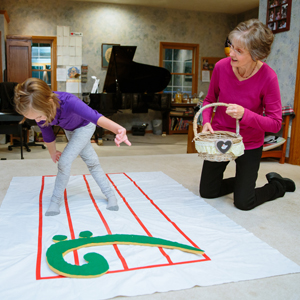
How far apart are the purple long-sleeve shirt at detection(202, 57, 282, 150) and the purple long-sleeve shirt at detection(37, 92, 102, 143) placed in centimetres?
86

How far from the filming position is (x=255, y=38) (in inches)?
74.8

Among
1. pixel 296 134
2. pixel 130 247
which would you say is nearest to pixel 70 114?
pixel 130 247

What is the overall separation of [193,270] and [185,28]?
745 cm

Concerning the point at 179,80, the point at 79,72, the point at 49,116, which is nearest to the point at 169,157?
the point at 49,116

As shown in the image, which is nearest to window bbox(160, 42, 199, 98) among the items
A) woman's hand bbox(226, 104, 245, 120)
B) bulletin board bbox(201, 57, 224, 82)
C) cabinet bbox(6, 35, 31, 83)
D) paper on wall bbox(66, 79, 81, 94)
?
bulletin board bbox(201, 57, 224, 82)

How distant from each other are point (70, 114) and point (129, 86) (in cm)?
465

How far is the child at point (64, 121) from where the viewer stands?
174 cm

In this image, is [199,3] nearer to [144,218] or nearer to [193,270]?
[144,218]

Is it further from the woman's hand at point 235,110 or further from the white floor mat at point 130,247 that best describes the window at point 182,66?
the woman's hand at point 235,110

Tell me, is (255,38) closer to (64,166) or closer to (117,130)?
(117,130)

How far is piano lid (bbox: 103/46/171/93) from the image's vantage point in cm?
591

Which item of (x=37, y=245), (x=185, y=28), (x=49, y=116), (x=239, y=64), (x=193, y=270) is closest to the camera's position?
(x=193, y=270)

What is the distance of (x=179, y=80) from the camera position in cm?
845

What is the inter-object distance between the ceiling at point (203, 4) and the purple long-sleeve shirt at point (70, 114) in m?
6.02
